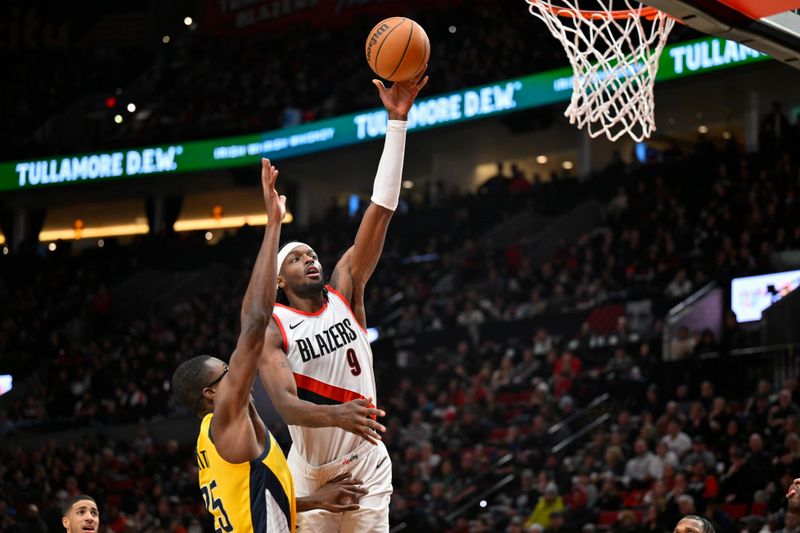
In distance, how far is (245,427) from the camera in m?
4.09

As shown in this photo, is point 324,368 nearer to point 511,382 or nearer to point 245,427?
point 245,427

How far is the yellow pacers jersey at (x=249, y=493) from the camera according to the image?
4160 millimetres

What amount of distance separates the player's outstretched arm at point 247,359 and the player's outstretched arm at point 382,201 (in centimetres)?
89

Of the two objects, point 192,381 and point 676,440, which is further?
point 676,440

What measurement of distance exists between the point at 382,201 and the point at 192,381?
1232mm

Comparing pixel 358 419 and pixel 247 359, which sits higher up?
pixel 247 359

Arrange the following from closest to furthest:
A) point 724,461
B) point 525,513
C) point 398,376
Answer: point 724,461, point 525,513, point 398,376

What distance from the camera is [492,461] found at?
555 inches

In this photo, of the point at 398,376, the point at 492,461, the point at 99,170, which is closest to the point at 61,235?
the point at 99,170

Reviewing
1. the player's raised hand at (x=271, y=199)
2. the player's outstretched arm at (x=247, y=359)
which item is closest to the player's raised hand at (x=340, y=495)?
the player's outstretched arm at (x=247, y=359)

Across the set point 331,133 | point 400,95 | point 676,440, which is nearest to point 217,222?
point 331,133

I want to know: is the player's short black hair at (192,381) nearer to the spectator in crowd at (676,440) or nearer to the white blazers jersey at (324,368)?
the white blazers jersey at (324,368)

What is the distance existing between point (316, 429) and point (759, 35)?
98.9 inches

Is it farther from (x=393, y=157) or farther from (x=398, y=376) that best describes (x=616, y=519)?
(x=393, y=157)
